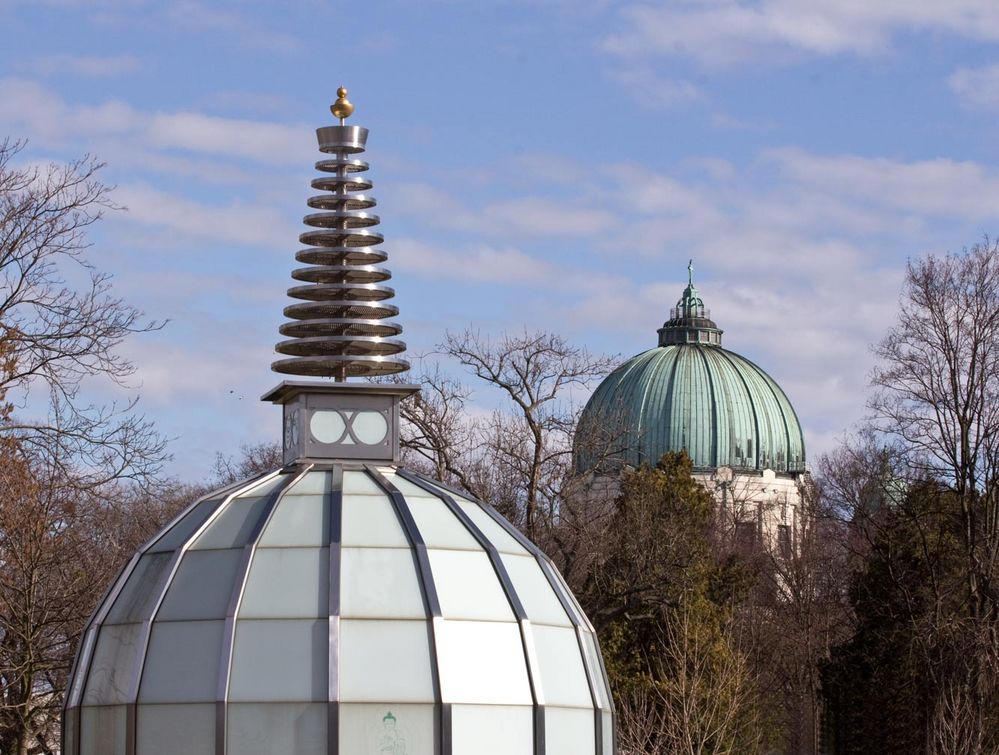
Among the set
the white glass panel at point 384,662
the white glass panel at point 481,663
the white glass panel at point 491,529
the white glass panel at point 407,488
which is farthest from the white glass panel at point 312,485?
the white glass panel at point 481,663

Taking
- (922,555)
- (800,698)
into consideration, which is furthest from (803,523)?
(922,555)

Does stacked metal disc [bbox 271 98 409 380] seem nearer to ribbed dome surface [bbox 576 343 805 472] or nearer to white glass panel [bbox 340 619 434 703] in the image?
white glass panel [bbox 340 619 434 703]

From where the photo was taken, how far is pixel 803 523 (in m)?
89.6

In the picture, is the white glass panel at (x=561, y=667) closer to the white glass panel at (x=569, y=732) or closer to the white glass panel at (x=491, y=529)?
the white glass panel at (x=569, y=732)

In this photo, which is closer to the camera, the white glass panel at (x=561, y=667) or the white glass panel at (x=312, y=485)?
the white glass panel at (x=561, y=667)

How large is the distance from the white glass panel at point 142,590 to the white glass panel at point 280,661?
1.56m

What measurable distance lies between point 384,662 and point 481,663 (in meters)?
1.27

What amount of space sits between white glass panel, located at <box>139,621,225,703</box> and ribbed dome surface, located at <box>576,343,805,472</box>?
84038 millimetres

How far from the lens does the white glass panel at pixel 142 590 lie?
25.3m

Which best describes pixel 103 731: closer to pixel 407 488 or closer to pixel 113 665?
pixel 113 665

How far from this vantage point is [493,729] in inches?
951

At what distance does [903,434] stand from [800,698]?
27.5m

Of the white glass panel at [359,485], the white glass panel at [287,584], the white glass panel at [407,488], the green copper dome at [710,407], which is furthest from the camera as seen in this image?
the green copper dome at [710,407]

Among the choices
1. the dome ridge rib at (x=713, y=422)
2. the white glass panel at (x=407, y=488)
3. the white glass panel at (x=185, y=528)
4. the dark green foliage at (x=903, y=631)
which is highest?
the dome ridge rib at (x=713, y=422)
